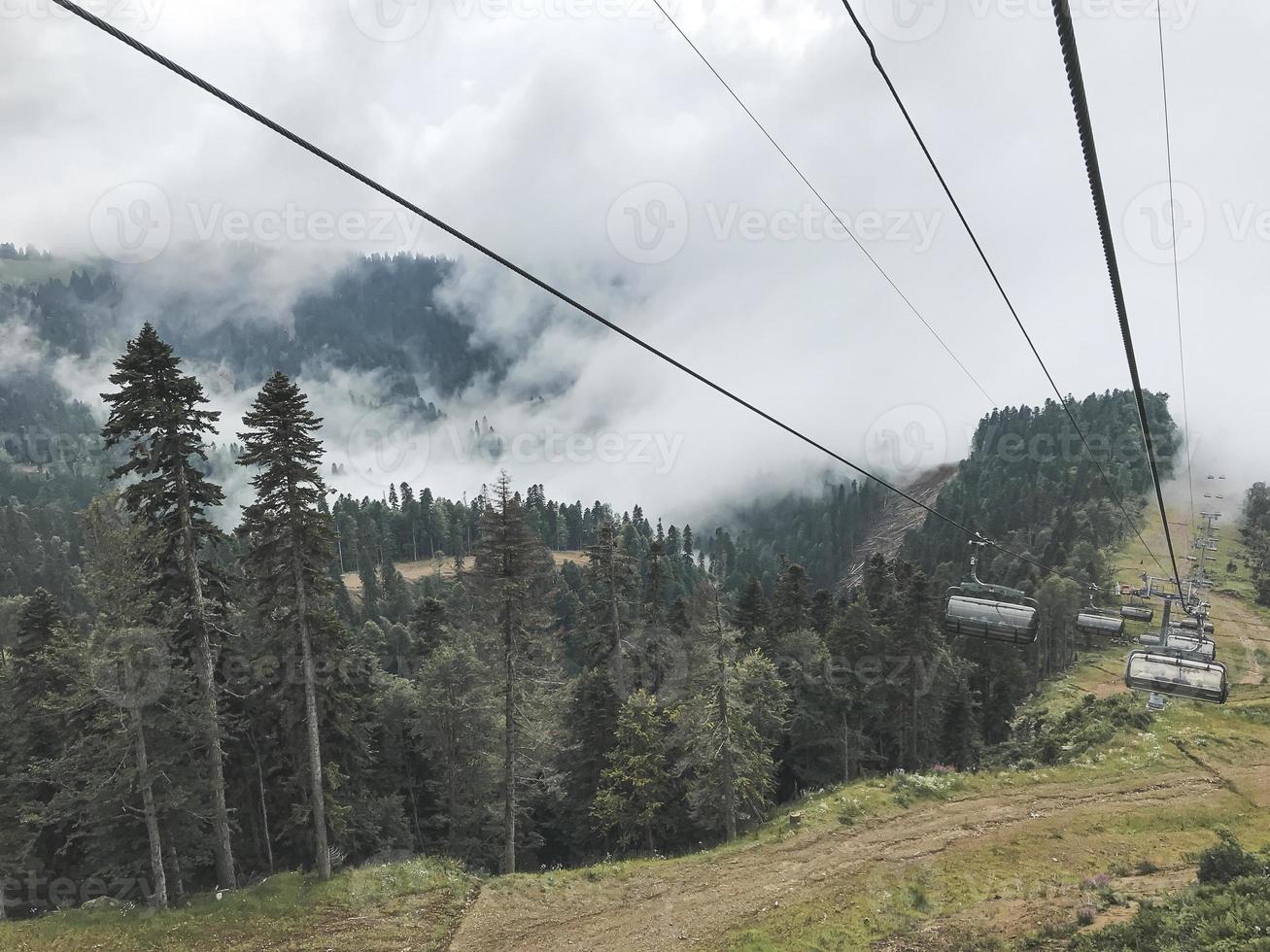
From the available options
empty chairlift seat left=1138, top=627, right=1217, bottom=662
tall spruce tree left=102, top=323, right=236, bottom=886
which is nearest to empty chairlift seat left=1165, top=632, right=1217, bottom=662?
empty chairlift seat left=1138, top=627, right=1217, bottom=662

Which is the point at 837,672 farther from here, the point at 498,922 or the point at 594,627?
the point at 498,922

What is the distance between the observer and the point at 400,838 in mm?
41031

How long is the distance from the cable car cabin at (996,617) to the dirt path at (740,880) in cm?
784

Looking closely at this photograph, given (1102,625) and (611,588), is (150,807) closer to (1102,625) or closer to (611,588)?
(611,588)

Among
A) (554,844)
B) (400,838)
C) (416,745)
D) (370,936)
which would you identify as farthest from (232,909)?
(554,844)

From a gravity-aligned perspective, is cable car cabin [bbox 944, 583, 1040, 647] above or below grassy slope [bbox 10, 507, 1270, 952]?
above

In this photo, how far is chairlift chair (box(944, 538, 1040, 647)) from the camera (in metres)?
23.2

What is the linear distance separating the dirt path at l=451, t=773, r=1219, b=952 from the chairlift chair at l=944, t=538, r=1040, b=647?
7.85 metres

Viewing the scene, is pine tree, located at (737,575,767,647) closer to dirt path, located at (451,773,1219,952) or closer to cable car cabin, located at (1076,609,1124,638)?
dirt path, located at (451,773,1219,952)

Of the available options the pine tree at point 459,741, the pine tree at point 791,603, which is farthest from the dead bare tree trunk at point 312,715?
the pine tree at point 791,603

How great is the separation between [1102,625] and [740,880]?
1682 centimetres

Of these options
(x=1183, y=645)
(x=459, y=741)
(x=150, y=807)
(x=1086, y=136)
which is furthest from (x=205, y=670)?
(x=1183, y=645)

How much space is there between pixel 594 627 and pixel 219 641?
26.7 meters

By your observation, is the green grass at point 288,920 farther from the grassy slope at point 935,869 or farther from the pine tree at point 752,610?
the pine tree at point 752,610
